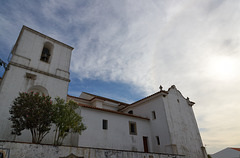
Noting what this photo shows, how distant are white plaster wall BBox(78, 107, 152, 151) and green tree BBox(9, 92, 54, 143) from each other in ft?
15.2

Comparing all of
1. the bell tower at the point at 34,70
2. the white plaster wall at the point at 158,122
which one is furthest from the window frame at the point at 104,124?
the white plaster wall at the point at 158,122

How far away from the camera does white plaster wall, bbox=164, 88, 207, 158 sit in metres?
18.3

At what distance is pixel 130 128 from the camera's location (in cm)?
1794

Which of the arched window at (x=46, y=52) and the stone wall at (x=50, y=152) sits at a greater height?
the arched window at (x=46, y=52)

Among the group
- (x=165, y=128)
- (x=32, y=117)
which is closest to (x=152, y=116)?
(x=165, y=128)

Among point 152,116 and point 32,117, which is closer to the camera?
point 32,117

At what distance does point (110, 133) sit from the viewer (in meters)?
15.9

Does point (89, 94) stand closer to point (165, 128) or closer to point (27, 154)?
point (165, 128)

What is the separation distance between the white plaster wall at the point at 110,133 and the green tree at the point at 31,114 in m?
4.63

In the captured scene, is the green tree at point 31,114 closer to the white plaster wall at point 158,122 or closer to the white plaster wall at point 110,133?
the white plaster wall at point 110,133

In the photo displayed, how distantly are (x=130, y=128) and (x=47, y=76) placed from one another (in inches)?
408

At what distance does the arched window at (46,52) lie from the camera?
1600cm

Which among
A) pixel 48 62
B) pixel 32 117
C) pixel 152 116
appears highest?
pixel 48 62

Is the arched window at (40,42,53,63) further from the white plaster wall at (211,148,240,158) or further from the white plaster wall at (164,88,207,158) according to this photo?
the white plaster wall at (211,148,240,158)
